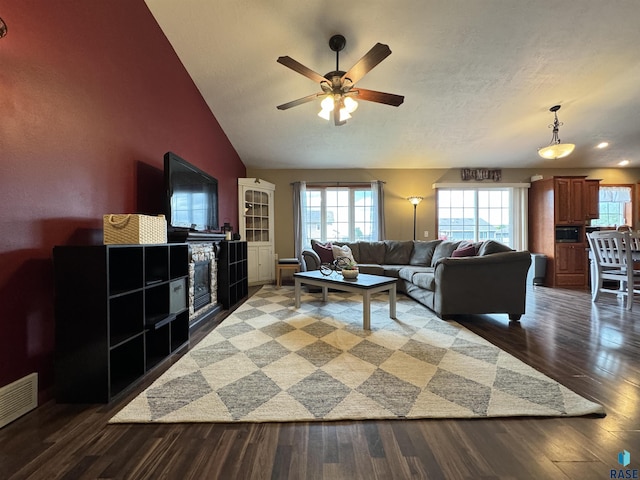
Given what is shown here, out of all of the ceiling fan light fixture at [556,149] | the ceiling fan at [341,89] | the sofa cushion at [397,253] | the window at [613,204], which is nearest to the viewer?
the ceiling fan at [341,89]

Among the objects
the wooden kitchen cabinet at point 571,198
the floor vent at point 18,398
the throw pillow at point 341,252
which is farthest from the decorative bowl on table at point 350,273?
the wooden kitchen cabinet at point 571,198

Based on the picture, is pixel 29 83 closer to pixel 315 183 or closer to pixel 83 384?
pixel 83 384

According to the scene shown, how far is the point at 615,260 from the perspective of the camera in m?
3.34

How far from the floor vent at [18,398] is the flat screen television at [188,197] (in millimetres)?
1311

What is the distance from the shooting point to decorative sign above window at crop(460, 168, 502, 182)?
5.59 metres

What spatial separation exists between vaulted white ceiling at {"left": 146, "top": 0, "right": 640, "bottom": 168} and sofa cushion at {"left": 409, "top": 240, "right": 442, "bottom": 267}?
183 centimetres

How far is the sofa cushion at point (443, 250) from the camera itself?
169 inches

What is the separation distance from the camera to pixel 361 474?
985 millimetres

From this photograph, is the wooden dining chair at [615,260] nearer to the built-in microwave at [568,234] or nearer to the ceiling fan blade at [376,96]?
the built-in microwave at [568,234]

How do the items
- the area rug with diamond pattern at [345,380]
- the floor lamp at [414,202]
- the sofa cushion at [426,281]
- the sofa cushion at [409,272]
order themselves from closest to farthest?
1. the area rug with diamond pattern at [345,380]
2. the sofa cushion at [426,281]
3. the sofa cushion at [409,272]
4. the floor lamp at [414,202]

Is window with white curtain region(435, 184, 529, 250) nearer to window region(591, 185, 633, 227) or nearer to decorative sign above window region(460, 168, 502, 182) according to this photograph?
decorative sign above window region(460, 168, 502, 182)

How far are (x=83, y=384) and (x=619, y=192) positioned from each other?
29.7 feet

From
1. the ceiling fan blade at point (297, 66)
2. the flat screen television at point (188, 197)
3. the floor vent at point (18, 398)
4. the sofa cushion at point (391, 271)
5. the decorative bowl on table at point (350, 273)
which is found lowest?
the floor vent at point (18, 398)

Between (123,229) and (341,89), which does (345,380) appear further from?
(341,89)
